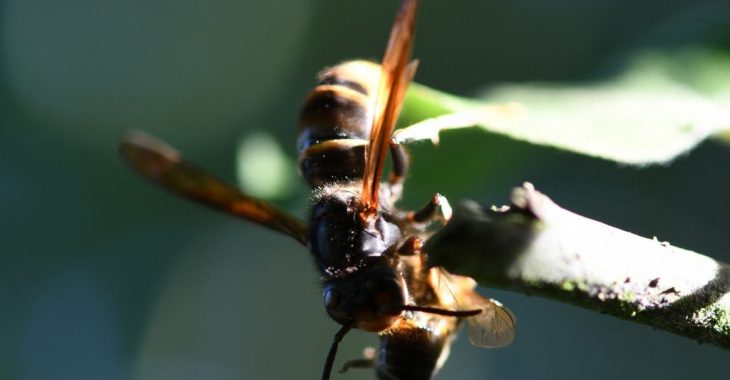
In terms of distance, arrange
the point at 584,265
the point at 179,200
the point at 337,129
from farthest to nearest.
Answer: the point at 179,200 → the point at 337,129 → the point at 584,265

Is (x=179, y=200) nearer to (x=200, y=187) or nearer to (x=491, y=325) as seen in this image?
(x=200, y=187)

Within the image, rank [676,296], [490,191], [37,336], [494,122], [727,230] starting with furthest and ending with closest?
[37,336] < [727,230] < [490,191] < [494,122] < [676,296]

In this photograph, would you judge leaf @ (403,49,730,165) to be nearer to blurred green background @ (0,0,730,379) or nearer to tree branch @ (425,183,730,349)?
tree branch @ (425,183,730,349)

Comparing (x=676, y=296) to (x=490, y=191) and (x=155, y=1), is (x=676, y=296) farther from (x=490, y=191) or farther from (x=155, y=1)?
(x=155, y=1)

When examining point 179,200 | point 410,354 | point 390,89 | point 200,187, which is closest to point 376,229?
point 410,354

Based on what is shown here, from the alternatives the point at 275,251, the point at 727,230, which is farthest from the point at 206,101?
the point at 727,230

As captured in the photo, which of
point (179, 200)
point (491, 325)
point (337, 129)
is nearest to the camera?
point (491, 325)
